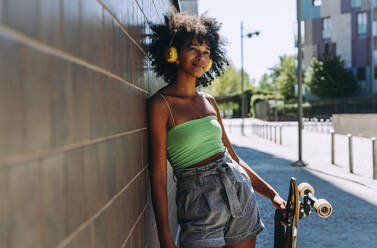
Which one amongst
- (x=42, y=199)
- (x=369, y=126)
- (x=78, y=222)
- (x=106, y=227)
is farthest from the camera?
(x=369, y=126)

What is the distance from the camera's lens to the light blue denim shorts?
2.02 metres

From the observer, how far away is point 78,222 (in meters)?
1.06

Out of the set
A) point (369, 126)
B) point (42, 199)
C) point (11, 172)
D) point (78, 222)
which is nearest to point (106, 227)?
point (78, 222)

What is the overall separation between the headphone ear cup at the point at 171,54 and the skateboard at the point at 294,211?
39.0 inches

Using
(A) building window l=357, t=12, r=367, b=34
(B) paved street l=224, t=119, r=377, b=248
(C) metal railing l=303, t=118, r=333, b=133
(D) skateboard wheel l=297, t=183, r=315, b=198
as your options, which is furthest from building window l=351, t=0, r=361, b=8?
(D) skateboard wheel l=297, t=183, r=315, b=198

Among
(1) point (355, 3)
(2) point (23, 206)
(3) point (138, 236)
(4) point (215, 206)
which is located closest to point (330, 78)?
(1) point (355, 3)

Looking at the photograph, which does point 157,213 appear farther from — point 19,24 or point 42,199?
point 19,24

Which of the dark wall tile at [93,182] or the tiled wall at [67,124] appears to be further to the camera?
the dark wall tile at [93,182]

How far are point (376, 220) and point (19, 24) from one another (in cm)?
473

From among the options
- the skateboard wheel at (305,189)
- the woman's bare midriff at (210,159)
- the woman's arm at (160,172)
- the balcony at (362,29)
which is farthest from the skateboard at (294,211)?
the balcony at (362,29)

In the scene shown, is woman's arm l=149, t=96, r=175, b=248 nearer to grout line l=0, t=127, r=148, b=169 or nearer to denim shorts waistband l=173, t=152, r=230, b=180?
denim shorts waistband l=173, t=152, r=230, b=180

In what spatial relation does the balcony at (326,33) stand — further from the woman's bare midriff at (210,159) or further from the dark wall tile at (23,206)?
the dark wall tile at (23,206)

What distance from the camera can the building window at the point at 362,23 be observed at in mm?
39406

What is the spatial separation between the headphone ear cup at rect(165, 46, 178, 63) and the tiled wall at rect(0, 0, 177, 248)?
1.63 feet
